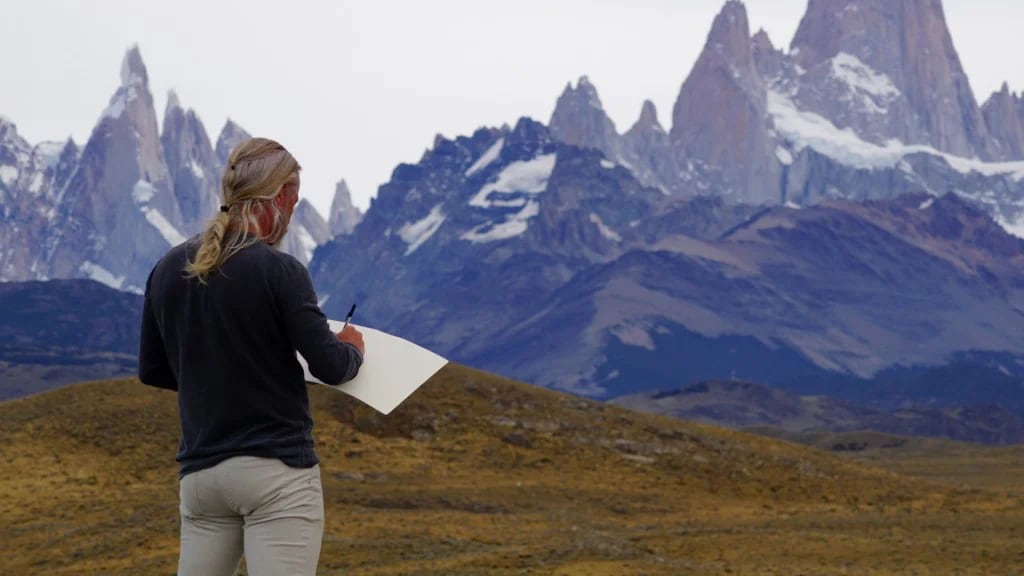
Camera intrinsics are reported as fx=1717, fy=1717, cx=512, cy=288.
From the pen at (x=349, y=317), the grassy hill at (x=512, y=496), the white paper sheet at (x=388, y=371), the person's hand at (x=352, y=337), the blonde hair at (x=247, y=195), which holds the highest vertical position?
the blonde hair at (x=247, y=195)

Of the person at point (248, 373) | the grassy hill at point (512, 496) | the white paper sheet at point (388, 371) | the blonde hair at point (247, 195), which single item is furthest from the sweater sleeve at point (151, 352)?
the grassy hill at point (512, 496)

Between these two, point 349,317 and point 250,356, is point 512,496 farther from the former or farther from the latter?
point 250,356

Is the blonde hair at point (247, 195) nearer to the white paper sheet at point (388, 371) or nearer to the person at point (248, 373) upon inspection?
the person at point (248, 373)

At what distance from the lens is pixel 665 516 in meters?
42.8

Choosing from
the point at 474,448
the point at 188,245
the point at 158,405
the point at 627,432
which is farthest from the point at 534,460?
the point at 188,245

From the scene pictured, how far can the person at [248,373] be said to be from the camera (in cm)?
805

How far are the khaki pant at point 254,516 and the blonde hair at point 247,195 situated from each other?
0.96 m

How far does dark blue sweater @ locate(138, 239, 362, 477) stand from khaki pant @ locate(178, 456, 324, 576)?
2.9 inches

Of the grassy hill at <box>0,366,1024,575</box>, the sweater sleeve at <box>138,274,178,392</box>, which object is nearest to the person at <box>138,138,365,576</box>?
the sweater sleeve at <box>138,274,178,392</box>

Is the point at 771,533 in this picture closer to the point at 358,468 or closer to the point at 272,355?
the point at 358,468

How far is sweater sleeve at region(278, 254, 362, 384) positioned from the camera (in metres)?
8.13

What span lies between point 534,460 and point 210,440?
139ft

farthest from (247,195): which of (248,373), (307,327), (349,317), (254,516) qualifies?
(254,516)

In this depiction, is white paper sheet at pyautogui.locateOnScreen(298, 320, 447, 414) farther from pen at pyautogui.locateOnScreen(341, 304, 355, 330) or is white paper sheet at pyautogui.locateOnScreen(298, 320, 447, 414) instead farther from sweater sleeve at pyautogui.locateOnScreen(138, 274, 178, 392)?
sweater sleeve at pyautogui.locateOnScreen(138, 274, 178, 392)
